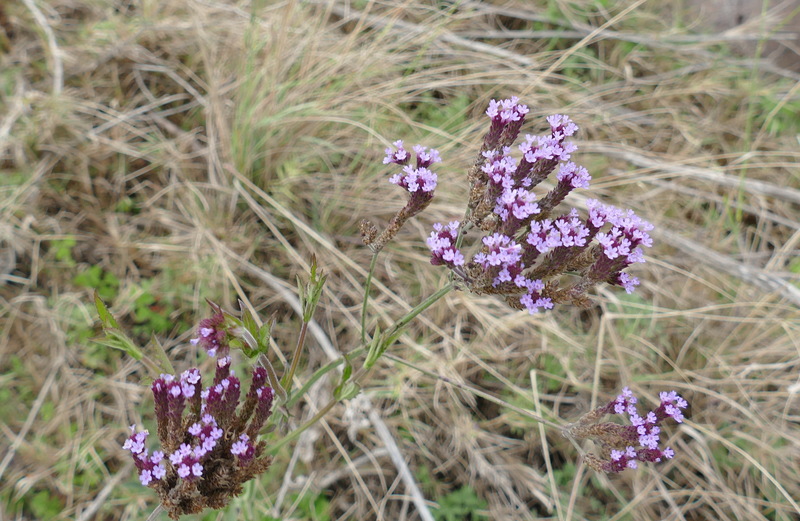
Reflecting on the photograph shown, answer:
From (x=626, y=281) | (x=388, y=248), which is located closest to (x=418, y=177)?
(x=626, y=281)

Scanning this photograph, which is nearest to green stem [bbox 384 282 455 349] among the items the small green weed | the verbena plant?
the verbena plant

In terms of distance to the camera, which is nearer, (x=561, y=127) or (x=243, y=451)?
(x=243, y=451)

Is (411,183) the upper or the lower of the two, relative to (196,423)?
upper

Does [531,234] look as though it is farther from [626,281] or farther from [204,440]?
[204,440]

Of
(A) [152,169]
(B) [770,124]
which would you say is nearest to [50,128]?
(A) [152,169]

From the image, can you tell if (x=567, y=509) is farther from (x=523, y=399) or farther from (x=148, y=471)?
(x=148, y=471)

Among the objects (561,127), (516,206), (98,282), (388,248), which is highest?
(561,127)

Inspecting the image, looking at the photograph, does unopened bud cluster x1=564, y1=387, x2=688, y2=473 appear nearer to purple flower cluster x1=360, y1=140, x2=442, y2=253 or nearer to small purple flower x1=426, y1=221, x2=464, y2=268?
small purple flower x1=426, y1=221, x2=464, y2=268
